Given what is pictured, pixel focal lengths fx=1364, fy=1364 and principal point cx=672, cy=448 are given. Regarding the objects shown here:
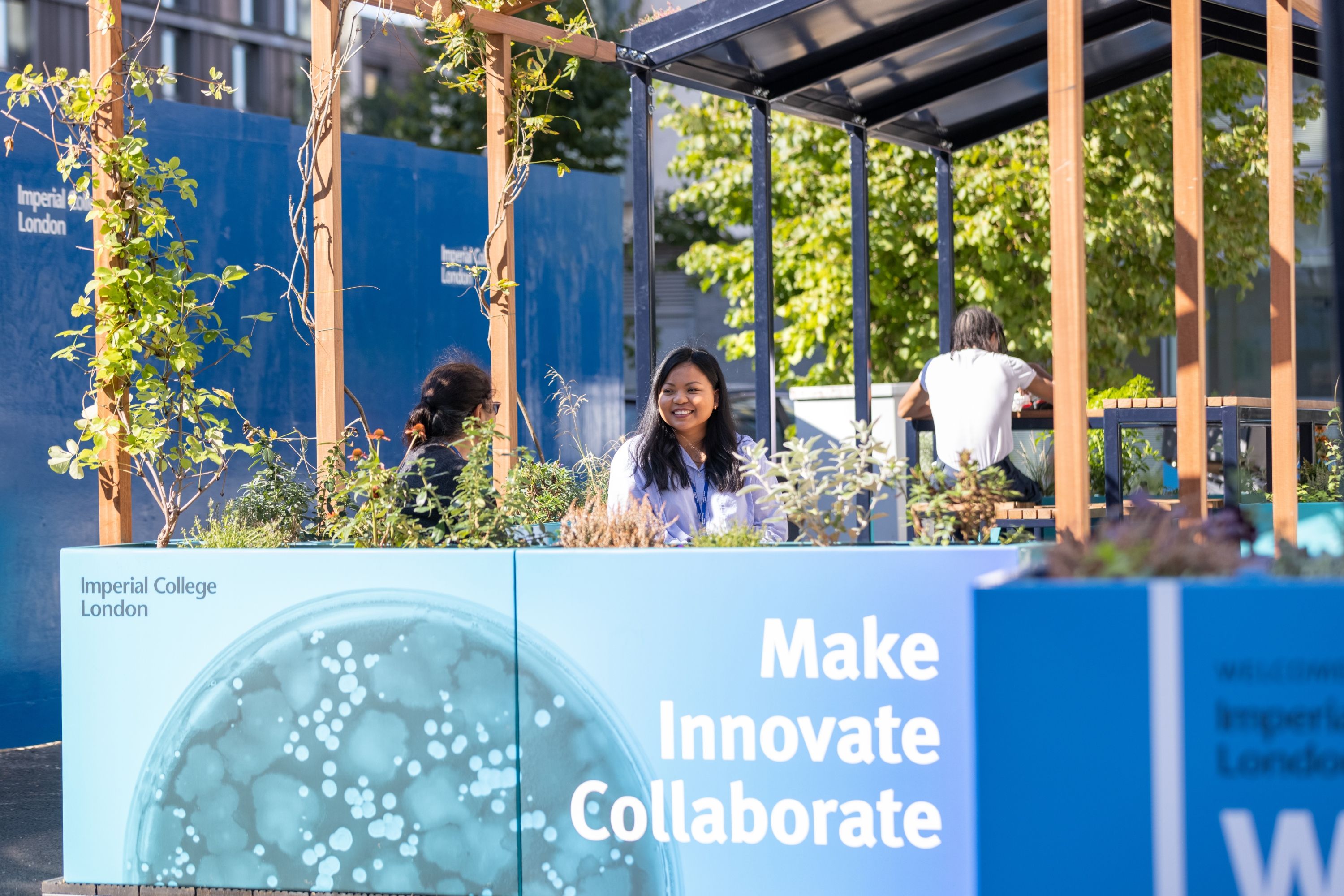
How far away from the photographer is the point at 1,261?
20.4 ft

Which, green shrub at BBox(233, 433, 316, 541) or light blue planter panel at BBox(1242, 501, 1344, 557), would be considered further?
light blue planter panel at BBox(1242, 501, 1344, 557)

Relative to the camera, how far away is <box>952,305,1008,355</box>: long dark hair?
6.06 metres

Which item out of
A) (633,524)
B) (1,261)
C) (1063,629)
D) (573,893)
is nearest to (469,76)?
(1,261)

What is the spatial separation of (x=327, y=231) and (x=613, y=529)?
2.04m

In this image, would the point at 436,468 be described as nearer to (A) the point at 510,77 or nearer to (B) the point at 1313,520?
(A) the point at 510,77

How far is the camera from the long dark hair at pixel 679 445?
4.46 meters

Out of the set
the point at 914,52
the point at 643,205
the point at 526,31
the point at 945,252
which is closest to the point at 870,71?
the point at 914,52

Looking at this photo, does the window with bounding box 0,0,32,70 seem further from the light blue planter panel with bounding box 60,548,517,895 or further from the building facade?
the light blue planter panel with bounding box 60,548,517,895

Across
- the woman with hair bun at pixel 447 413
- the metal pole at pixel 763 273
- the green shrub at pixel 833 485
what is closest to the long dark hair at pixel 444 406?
the woman with hair bun at pixel 447 413

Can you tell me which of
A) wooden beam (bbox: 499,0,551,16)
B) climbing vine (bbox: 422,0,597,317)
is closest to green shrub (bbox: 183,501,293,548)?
climbing vine (bbox: 422,0,597,317)

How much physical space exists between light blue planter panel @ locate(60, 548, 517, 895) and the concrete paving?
78cm

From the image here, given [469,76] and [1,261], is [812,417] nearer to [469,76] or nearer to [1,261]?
[469,76]

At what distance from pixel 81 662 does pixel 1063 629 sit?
8.63 ft

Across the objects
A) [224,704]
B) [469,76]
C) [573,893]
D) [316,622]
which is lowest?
[573,893]
